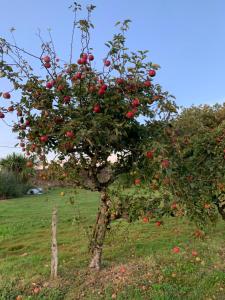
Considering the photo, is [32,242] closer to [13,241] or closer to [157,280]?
[13,241]

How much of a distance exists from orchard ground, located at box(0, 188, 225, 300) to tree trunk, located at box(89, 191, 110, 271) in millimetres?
143

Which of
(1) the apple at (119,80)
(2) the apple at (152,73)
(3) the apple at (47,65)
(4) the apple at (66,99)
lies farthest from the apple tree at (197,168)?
(3) the apple at (47,65)

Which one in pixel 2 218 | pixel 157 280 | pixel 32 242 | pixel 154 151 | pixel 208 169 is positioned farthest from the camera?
pixel 2 218

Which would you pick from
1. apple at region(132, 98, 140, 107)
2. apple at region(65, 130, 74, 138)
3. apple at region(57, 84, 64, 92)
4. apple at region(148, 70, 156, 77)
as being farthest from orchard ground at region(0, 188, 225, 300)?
apple at region(148, 70, 156, 77)

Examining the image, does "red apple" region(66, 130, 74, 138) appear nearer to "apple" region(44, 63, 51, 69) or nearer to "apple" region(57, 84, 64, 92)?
"apple" region(57, 84, 64, 92)

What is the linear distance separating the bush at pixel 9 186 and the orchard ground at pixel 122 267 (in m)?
14.4

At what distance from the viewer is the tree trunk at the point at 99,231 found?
509cm

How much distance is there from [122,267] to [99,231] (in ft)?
2.12

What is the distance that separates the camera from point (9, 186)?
23000 mm

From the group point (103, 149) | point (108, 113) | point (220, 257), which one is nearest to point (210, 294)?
point (220, 257)

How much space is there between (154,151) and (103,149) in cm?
76

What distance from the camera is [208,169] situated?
5.64m

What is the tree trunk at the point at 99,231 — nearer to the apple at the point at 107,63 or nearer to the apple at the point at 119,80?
the apple at the point at 119,80

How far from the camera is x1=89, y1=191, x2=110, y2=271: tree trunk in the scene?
16.7ft
